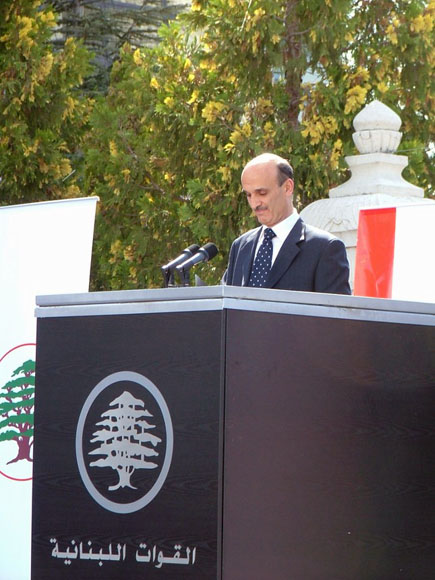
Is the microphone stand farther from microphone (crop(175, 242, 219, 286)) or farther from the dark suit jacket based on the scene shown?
the dark suit jacket

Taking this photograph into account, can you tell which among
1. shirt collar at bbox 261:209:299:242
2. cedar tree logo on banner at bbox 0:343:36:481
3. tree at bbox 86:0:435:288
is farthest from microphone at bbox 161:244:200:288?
tree at bbox 86:0:435:288

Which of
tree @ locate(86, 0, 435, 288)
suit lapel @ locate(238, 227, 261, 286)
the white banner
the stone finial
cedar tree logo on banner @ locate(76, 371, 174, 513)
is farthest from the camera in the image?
tree @ locate(86, 0, 435, 288)

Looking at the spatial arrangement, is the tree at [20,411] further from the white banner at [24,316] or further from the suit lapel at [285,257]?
the suit lapel at [285,257]

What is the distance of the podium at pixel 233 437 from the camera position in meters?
2.63

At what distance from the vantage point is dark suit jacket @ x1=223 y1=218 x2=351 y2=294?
3.76 m

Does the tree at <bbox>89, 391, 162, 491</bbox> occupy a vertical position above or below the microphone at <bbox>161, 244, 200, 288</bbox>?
below

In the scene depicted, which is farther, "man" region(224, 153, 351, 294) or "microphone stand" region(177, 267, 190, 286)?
"man" region(224, 153, 351, 294)

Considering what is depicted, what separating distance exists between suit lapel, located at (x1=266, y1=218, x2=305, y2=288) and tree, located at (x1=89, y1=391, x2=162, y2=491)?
1126 mm

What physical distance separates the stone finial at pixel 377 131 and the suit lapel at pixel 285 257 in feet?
9.40

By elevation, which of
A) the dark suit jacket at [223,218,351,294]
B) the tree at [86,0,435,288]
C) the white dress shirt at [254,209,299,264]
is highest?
the tree at [86,0,435,288]

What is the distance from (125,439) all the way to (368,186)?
152 inches

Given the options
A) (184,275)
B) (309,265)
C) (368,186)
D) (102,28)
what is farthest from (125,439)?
(102,28)

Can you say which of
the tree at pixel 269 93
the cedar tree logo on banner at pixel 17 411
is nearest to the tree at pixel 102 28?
the tree at pixel 269 93

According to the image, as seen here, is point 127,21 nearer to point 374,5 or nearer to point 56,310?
point 374,5
